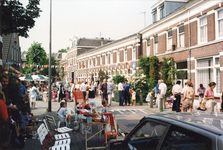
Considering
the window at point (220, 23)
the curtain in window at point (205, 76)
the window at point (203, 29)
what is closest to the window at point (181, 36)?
the window at point (203, 29)

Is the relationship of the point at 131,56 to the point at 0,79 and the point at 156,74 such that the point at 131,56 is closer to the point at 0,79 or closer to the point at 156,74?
the point at 156,74

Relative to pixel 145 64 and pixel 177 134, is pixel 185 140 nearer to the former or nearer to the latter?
pixel 177 134

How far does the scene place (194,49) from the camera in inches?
679

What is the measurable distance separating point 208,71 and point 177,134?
15014 millimetres

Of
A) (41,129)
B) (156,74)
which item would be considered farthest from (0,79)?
(156,74)

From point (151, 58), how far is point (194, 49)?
6184 mm

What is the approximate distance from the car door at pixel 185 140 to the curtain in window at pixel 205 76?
1467 centimetres

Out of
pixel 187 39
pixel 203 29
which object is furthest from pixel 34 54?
pixel 203 29

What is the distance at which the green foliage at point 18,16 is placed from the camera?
9391mm

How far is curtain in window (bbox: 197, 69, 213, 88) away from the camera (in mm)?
15709

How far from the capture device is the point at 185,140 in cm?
227

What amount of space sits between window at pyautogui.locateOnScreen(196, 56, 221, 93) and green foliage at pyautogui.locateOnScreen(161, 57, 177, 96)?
2.80 m

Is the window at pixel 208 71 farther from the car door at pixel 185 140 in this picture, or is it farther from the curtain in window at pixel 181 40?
the car door at pixel 185 140

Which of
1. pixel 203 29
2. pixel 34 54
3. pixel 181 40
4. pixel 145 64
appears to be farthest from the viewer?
pixel 34 54
